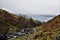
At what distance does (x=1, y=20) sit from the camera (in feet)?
509

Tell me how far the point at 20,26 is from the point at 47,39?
103355mm

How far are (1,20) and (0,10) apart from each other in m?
43.6

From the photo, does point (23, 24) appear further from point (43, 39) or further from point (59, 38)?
point (59, 38)

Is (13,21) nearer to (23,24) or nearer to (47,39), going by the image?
(23,24)

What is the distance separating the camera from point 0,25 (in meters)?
140

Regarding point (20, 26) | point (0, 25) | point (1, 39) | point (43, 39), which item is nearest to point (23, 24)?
point (20, 26)

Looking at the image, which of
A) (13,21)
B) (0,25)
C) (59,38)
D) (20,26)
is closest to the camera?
(59,38)

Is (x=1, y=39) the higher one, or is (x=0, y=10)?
(x=0, y=10)

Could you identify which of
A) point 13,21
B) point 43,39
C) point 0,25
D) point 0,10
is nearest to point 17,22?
point 13,21

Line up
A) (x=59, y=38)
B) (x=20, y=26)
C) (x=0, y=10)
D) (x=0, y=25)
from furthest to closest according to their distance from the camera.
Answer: (x=0, y=10)
(x=20, y=26)
(x=0, y=25)
(x=59, y=38)

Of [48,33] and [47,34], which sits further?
[48,33]

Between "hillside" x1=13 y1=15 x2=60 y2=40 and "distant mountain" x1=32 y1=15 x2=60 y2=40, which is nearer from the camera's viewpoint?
"hillside" x1=13 y1=15 x2=60 y2=40

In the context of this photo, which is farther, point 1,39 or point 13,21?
point 13,21

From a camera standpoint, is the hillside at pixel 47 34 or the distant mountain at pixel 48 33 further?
the distant mountain at pixel 48 33
